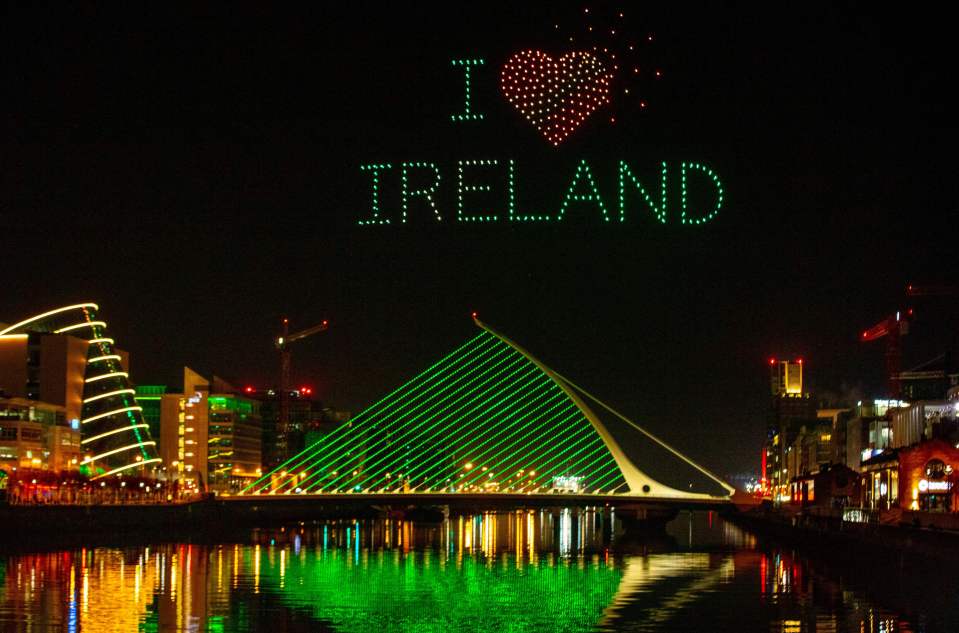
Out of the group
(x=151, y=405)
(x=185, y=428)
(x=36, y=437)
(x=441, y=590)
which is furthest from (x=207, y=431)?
(x=441, y=590)

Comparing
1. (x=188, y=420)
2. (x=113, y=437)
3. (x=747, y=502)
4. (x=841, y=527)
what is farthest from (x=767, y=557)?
(x=188, y=420)

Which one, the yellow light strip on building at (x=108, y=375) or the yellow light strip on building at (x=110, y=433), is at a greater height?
the yellow light strip on building at (x=108, y=375)

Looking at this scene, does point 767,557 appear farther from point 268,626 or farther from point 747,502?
point 747,502

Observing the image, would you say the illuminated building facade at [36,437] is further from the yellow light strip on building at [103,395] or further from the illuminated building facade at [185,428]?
the illuminated building facade at [185,428]

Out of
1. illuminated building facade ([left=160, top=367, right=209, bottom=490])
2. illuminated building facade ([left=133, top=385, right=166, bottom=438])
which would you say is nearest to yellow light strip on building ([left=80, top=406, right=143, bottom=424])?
illuminated building facade ([left=160, top=367, right=209, bottom=490])

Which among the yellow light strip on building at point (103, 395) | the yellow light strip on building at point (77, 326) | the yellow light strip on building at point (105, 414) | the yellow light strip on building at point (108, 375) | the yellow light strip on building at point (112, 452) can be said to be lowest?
the yellow light strip on building at point (112, 452)

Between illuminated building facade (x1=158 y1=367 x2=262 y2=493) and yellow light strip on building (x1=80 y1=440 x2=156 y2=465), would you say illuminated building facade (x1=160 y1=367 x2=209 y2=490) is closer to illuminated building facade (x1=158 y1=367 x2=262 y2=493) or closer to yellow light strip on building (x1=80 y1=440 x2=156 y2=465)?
illuminated building facade (x1=158 y1=367 x2=262 y2=493)

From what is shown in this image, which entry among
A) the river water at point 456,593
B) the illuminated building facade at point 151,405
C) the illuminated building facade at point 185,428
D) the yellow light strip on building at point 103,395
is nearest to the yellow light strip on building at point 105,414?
the yellow light strip on building at point 103,395

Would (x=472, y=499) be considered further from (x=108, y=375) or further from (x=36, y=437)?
(x=108, y=375)
